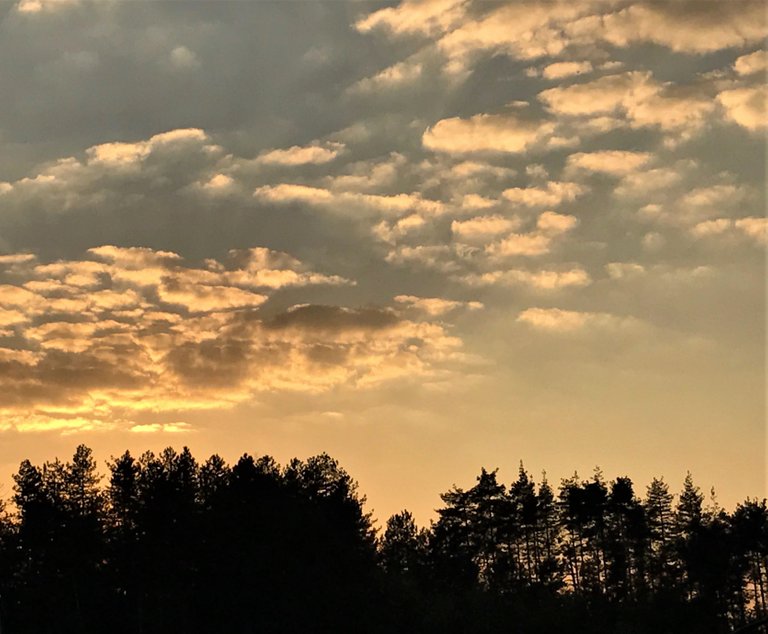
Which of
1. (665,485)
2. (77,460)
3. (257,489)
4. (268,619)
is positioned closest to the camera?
(268,619)

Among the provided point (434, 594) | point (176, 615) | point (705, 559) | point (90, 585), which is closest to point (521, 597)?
point (434, 594)

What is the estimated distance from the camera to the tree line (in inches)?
4028

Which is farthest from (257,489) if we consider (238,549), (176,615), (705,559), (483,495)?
(705,559)

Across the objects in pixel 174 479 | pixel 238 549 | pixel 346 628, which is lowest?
pixel 346 628

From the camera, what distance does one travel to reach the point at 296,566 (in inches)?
4048

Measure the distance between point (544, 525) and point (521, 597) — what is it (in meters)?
28.6

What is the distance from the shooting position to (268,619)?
102 m

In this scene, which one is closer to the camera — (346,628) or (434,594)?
(346,628)

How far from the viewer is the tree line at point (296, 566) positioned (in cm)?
10231

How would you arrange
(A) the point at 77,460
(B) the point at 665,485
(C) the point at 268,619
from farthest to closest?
(B) the point at 665,485, (A) the point at 77,460, (C) the point at 268,619

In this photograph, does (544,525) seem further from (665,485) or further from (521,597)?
(521,597)

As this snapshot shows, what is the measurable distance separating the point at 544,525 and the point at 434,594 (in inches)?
960

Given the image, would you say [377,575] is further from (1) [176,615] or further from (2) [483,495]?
(2) [483,495]

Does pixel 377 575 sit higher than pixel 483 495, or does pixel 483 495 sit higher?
pixel 483 495
